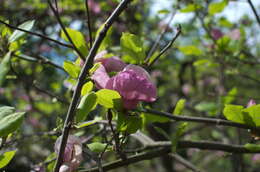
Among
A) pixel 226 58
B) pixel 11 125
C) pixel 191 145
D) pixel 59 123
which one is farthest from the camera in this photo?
pixel 226 58

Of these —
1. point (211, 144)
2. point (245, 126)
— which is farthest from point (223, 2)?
point (245, 126)

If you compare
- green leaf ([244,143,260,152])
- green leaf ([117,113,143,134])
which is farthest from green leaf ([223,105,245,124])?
green leaf ([117,113,143,134])

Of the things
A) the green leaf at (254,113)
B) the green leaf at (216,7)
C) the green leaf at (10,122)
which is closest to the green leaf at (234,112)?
the green leaf at (254,113)

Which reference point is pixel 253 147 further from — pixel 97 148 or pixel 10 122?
pixel 10 122

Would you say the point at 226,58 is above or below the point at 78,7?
below

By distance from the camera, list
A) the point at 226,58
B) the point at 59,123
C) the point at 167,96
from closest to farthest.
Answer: the point at 59,123, the point at 226,58, the point at 167,96

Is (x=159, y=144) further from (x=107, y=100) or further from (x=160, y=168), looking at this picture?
(x=160, y=168)

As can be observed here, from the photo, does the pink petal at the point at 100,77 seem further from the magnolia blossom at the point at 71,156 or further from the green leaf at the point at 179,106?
the green leaf at the point at 179,106

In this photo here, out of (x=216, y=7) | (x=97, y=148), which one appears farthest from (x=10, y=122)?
(x=216, y=7)
